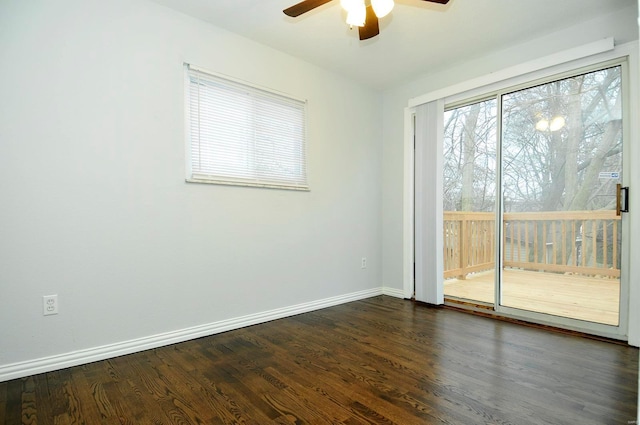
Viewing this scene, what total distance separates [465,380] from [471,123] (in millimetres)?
2621

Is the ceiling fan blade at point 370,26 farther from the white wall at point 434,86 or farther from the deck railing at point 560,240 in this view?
the deck railing at point 560,240

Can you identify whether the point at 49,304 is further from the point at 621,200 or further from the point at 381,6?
the point at 621,200

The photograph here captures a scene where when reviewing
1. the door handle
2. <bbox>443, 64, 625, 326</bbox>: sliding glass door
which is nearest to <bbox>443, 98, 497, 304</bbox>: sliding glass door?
<bbox>443, 64, 625, 326</bbox>: sliding glass door

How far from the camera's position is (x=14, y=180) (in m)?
1.90

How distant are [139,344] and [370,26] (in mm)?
2716

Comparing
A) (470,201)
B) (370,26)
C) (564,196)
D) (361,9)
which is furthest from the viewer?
(470,201)

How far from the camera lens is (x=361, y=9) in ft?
6.35

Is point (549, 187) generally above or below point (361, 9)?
below

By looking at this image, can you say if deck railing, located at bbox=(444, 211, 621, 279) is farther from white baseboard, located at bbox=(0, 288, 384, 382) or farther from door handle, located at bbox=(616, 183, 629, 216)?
white baseboard, located at bbox=(0, 288, 384, 382)

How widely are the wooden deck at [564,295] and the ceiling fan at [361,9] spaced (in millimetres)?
2532

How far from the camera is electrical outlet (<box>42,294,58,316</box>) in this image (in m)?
1.98

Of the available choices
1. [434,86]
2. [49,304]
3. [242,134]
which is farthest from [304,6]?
[49,304]

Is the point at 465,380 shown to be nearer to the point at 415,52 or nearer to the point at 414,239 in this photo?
the point at 414,239

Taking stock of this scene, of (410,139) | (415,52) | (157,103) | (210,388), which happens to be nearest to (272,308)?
(210,388)
